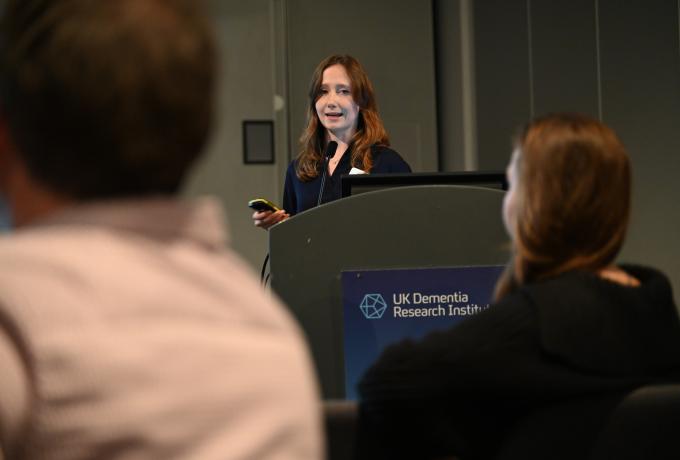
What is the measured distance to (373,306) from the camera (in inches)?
88.9

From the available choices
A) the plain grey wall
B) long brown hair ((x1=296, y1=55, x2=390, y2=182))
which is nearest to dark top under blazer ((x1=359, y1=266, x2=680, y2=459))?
long brown hair ((x1=296, y1=55, x2=390, y2=182))

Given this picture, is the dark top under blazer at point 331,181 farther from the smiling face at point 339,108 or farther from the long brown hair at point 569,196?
the long brown hair at point 569,196

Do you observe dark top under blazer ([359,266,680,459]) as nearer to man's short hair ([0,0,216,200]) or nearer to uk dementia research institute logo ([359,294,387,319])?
man's short hair ([0,0,216,200])

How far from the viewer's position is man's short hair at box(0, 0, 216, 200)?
77 cm

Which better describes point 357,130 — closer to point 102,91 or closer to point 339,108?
point 339,108

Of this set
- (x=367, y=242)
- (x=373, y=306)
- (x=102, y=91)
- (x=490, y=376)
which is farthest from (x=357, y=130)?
(x=102, y=91)

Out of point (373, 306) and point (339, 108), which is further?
point (339, 108)

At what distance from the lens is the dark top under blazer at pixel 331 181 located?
3.73m

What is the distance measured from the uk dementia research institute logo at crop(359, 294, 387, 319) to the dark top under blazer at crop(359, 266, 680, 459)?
892 millimetres

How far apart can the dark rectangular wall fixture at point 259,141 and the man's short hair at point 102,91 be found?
5554 millimetres

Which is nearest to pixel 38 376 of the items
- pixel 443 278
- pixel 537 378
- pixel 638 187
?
pixel 537 378

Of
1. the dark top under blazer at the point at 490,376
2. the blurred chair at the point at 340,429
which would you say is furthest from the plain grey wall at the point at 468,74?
the blurred chair at the point at 340,429

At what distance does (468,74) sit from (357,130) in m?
2.16

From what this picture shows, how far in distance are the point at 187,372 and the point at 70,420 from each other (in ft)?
0.30
